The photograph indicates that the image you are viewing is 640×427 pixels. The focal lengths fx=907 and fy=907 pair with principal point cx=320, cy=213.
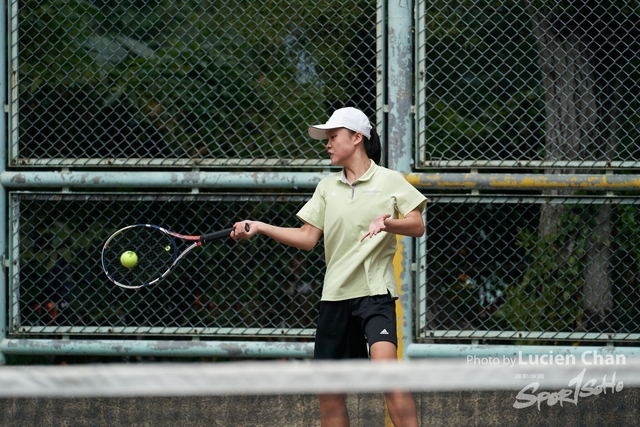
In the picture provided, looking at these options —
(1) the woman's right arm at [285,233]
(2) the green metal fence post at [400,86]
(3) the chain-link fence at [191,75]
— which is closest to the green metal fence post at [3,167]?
(3) the chain-link fence at [191,75]

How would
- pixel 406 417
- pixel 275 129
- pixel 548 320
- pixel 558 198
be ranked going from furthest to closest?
pixel 275 129, pixel 548 320, pixel 558 198, pixel 406 417

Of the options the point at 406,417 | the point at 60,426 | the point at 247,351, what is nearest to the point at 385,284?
the point at 406,417

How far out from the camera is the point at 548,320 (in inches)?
187

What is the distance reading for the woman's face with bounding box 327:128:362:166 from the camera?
13.0 ft

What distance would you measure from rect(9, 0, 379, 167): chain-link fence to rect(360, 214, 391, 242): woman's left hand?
4.54ft

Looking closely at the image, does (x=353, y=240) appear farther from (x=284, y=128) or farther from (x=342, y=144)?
(x=284, y=128)

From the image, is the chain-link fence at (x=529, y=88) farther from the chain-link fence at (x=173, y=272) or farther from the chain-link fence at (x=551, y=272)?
the chain-link fence at (x=173, y=272)

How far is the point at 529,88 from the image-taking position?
499 centimetres

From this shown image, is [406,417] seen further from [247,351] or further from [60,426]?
[60,426]

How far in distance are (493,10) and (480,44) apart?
0.75 feet

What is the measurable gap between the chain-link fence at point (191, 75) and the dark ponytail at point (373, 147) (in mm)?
884

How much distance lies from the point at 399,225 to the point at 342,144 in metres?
0.49

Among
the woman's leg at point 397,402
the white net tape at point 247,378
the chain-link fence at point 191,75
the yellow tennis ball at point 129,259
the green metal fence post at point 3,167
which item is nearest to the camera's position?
the white net tape at point 247,378

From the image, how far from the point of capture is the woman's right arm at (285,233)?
395 cm
